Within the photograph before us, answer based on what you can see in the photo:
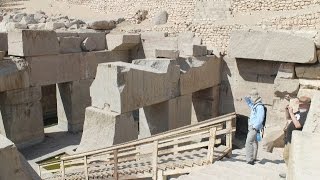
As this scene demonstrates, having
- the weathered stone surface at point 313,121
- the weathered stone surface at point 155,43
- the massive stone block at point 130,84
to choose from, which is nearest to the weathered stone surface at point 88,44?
the weathered stone surface at point 155,43

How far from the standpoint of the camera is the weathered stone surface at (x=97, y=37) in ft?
40.4

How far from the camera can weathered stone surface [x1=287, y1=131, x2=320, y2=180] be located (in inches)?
104

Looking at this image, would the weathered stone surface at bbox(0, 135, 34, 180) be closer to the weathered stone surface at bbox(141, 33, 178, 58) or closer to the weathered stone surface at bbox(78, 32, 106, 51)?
the weathered stone surface at bbox(78, 32, 106, 51)

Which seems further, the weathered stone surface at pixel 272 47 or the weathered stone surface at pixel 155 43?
the weathered stone surface at pixel 155 43

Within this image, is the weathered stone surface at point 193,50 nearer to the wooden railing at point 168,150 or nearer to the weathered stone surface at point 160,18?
the wooden railing at point 168,150

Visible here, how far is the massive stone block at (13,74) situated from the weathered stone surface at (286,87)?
7401 millimetres

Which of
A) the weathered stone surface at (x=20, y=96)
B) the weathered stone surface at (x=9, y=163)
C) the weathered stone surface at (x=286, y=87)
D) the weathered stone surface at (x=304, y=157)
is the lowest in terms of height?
the weathered stone surface at (x=20, y=96)

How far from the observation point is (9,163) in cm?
333

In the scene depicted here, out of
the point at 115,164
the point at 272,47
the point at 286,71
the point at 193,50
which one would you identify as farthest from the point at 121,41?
the point at 115,164

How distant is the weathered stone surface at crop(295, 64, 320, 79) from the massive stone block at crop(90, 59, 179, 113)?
135 inches

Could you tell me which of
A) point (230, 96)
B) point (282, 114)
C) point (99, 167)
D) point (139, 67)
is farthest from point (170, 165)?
point (230, 96)

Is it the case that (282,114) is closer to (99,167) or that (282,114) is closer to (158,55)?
(158,55)

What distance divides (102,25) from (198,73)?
243 inches

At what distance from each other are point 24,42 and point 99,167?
493 centimetres
